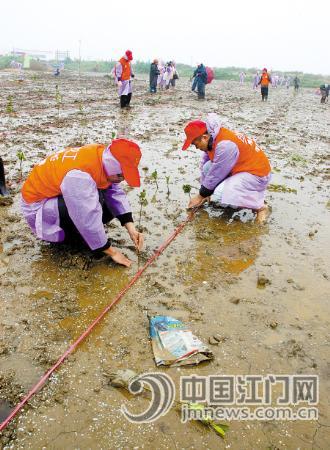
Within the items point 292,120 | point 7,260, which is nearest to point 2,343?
point 7,260

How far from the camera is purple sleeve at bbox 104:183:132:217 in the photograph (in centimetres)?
356

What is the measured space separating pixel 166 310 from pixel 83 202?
1.09m

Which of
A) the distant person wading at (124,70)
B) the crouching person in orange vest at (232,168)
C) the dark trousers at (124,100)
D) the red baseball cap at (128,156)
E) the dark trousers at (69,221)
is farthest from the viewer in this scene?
the dark trousers at (124,100)

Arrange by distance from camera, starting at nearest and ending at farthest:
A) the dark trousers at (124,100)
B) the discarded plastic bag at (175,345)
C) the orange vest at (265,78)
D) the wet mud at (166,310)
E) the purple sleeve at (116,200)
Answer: the wet mud at (166,310) < the discarded plastic bag at (175,345) < the purple sleeve at (116,200) < the dark trousers at (124,100) < the orange vest at (265,78)

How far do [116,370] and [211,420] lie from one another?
67 centimetres

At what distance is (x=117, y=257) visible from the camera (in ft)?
11.2

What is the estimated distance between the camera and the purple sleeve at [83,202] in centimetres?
296

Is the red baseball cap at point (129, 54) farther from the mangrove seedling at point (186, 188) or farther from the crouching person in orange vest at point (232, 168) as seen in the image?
the crouching person in orange vest at point (232, 168)

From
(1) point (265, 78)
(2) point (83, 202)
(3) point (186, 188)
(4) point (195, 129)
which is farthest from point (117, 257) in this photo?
(1) point (265, 78)

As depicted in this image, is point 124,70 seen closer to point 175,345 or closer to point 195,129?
point 195,129

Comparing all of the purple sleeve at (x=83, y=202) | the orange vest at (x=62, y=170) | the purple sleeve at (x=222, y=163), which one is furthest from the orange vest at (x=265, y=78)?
the purple sleeve at (x=83, y=202)

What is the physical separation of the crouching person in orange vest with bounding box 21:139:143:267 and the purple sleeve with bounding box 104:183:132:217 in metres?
0.02

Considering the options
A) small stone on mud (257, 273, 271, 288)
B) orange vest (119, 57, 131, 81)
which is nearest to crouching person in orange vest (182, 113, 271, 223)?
small stone on mud (257, 273, 271, 288)

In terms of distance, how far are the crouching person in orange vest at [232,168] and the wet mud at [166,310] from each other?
257 mm
